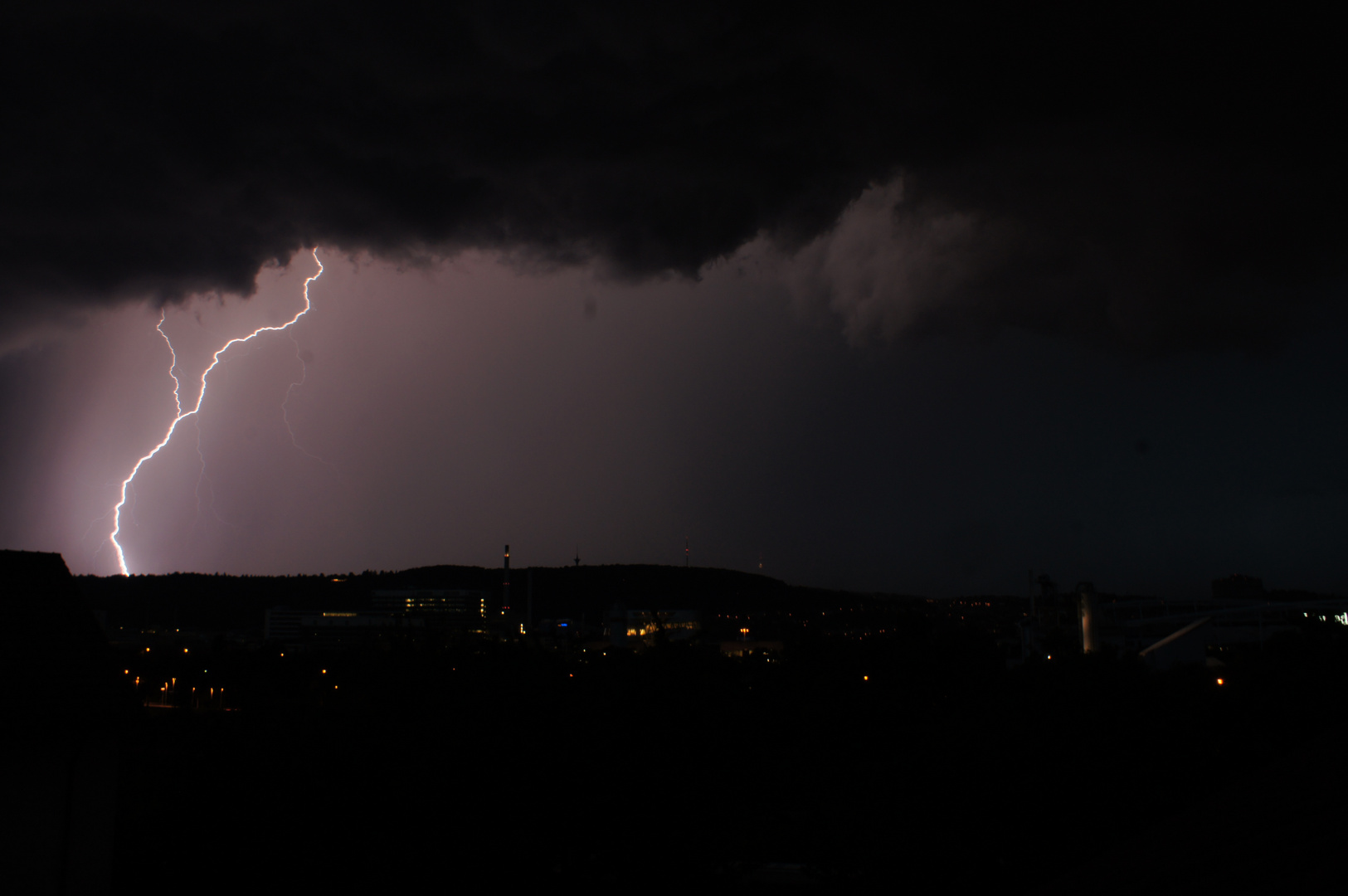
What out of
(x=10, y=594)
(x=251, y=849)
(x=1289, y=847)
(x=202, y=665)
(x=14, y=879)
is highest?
(x=10, y=594)

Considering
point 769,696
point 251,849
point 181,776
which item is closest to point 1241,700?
point 769,696

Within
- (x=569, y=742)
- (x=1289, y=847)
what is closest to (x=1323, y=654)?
(x=569, y=742)

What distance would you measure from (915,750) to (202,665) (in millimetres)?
64201

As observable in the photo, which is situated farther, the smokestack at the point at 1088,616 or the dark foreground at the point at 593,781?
the smokestack at the point at 1088,616

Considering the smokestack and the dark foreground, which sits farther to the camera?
the smokestack

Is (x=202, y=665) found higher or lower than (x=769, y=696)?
lower

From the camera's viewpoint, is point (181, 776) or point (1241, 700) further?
point (1241, 700)

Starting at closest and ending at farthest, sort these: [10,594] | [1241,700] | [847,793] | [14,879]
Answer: [14,879], [10,594], [847,793], [1241,700]

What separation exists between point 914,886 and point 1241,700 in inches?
514

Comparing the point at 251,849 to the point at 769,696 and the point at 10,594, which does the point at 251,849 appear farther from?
the point at 769,696

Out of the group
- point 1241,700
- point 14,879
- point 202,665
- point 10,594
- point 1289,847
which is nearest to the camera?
point 1289,847

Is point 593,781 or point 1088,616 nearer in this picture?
point 593,781

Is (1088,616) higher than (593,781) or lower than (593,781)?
lower

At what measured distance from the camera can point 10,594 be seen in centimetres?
1029
